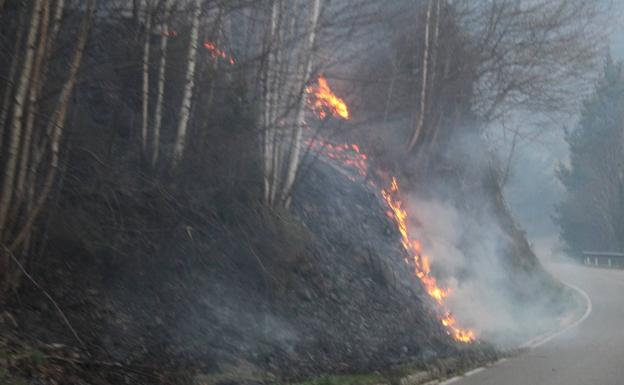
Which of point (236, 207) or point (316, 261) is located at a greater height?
point (236, 207)

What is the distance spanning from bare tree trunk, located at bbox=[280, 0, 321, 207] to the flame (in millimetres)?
2716

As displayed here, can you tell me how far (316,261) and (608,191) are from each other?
4734 centimetres

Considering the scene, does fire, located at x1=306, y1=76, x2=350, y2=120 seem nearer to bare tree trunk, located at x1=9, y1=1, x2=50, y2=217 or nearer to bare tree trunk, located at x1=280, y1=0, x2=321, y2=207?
bare tree trunk, located at x1=280, y1=0, x2=321, y2=207

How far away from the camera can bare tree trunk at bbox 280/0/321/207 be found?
1325cm

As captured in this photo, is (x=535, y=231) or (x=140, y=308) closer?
(x=140, y=308)

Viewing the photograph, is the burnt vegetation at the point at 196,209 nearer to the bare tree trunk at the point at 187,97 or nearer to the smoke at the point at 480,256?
the bare tree trunk at the point at 187,97

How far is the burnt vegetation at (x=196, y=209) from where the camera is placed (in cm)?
853

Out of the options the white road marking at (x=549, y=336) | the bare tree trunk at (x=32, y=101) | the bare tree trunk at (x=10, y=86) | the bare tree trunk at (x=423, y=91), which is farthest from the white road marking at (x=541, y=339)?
the bare tree trunk at (x=10, y=86)

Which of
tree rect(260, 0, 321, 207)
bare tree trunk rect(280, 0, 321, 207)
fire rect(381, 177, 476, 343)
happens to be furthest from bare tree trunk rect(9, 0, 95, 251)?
fire rect(381, 177, 476, 343)

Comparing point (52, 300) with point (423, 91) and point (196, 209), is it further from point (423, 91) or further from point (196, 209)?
point (423, 91)

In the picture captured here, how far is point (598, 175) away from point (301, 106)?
Answer: 162 ft

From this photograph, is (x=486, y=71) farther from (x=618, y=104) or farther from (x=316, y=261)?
(x=618, y=104)

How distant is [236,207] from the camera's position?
42.1 feet

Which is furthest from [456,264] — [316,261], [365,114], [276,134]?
[276,134]
